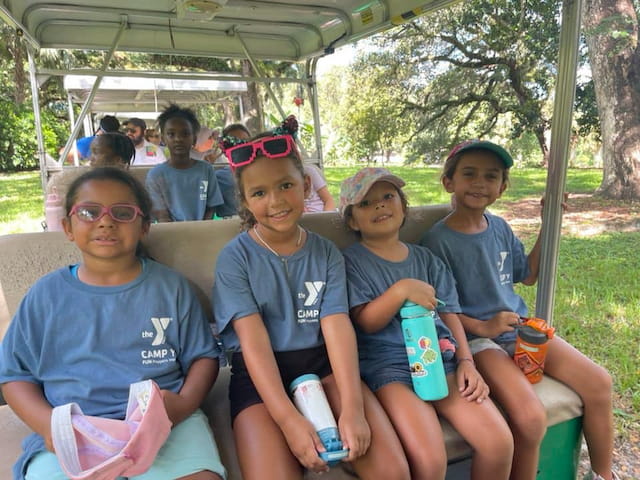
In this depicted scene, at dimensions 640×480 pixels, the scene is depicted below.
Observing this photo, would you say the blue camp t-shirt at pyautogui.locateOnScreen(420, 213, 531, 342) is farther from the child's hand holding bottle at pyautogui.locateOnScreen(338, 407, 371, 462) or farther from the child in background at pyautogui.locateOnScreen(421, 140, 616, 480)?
the child's hand holding bottle at pyautogui.locateOnScreen(338, 407, 371, 462)

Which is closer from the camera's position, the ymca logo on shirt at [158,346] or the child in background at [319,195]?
the ymca logo on shirt at [158,346]

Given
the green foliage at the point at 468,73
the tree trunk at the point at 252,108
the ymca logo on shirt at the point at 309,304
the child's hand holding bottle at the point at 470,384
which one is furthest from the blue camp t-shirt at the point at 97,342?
the green foliage at the point at 468,73

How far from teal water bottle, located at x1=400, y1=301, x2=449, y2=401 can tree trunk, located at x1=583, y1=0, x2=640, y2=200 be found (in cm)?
683

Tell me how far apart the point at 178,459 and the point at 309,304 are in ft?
2.32

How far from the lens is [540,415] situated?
1.79 m

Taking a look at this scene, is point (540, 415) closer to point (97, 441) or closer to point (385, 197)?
point (385, 197)

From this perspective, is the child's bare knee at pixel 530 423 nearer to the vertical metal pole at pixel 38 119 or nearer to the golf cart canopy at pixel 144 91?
the vertical metal pole at pixel 38 119

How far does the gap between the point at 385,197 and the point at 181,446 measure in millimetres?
1240

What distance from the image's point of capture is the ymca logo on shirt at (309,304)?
6.17ft

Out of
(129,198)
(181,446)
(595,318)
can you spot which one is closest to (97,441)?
(181,446)

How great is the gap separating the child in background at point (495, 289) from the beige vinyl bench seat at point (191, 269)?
0.32 feet

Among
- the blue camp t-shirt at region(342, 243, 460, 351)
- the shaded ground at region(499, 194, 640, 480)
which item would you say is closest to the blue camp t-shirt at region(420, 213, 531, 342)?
the blue camp t-shirt at region(342, 243, 460, 351)

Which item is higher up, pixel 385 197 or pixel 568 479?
pixel 385 197

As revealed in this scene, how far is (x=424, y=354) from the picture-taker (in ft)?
5.65
